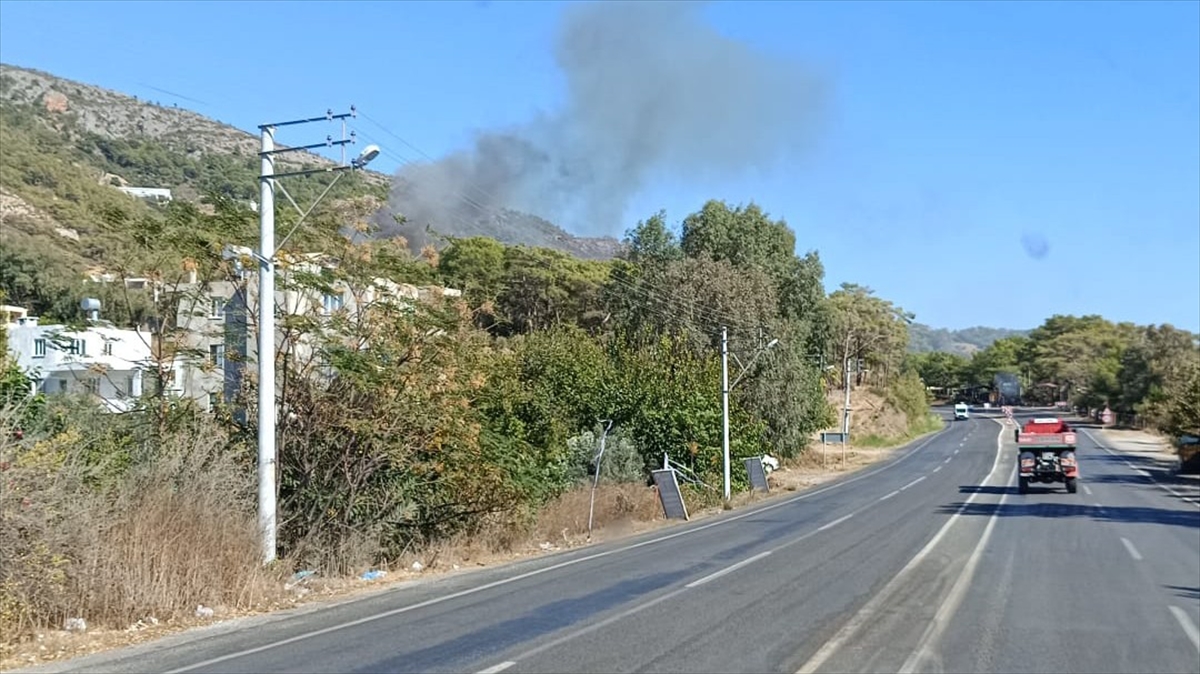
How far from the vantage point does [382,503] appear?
19953 millimetres

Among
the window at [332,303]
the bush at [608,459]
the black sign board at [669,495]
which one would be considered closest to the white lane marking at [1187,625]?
the window at [332,303]

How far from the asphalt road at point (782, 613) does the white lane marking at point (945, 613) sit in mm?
33

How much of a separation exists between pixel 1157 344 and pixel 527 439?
92808 mm

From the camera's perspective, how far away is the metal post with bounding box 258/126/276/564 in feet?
52.6

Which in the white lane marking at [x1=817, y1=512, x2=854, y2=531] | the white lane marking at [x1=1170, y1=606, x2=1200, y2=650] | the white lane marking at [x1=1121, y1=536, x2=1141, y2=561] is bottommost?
the white lane marking at [x1=817, y1=512, x2=854, y2=531]

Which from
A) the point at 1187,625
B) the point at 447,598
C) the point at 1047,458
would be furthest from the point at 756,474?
the point at 1187,625

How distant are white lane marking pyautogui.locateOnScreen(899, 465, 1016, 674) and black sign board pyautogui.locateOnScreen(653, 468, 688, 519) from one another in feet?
45.5

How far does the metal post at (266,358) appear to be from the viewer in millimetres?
16047

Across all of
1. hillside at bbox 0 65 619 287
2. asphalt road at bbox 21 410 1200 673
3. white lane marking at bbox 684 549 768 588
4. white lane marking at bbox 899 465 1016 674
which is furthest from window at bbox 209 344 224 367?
white lane marking at bbox 899 465 1016 674

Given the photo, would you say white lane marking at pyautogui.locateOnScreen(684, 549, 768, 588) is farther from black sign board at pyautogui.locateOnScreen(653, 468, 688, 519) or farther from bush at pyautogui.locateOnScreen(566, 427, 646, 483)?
bush at pyautogui.locateOnScreen(566, 427, 646, 483)

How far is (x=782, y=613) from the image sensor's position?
13.0 meters

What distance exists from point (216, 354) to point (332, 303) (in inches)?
96.7

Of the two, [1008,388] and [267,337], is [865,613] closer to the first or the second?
[267,337]

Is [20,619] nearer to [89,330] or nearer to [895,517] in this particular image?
[89,330]
